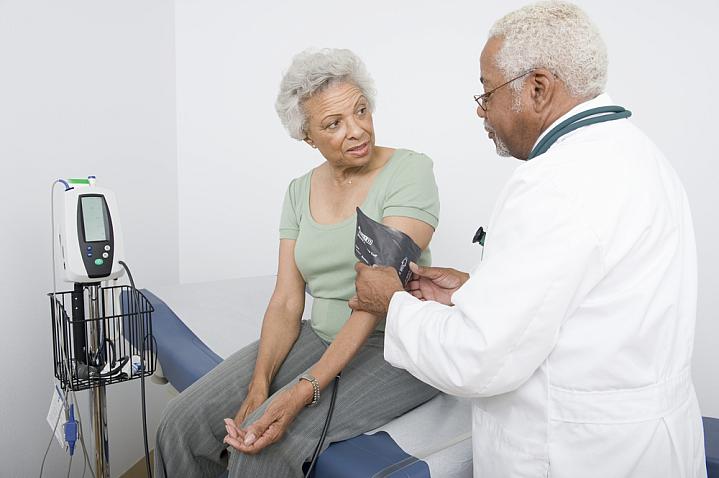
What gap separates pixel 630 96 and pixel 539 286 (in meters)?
1.42

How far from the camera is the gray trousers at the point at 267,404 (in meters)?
1.27

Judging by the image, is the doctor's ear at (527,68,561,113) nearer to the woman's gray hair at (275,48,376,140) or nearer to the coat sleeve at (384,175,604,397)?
the coat sleeve at (384,175,604,397)

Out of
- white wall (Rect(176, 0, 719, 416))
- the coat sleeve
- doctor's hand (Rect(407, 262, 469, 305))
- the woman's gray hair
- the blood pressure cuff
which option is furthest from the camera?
white wall (Rect(176, 0, 719, 416))

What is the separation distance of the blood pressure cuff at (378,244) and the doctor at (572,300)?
0.73 ft

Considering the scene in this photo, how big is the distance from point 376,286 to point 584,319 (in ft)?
1.42

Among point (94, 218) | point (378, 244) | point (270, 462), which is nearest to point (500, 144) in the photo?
point (378, 244)

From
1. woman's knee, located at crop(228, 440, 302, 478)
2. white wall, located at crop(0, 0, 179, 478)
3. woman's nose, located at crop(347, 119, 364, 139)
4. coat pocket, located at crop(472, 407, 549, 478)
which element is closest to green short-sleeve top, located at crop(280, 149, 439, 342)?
woman's nose, located at crop(347, 119, 364, 139)

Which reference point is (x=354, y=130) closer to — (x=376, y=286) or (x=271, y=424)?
(x=376, y=286)

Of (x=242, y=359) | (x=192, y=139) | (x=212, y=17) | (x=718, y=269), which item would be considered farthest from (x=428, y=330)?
(x=212, y=17)

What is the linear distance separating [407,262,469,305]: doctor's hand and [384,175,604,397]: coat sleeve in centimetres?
40

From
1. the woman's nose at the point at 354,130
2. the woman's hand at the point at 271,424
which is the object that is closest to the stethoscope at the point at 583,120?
the woman's nose at the point at 354,130

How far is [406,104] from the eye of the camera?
8.60ft

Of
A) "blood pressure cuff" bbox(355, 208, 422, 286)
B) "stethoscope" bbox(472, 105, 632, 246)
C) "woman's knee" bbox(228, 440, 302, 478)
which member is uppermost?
"stethoscope" bbox(472, 105, 632, 246)

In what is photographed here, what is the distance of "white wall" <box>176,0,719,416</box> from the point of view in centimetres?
195
